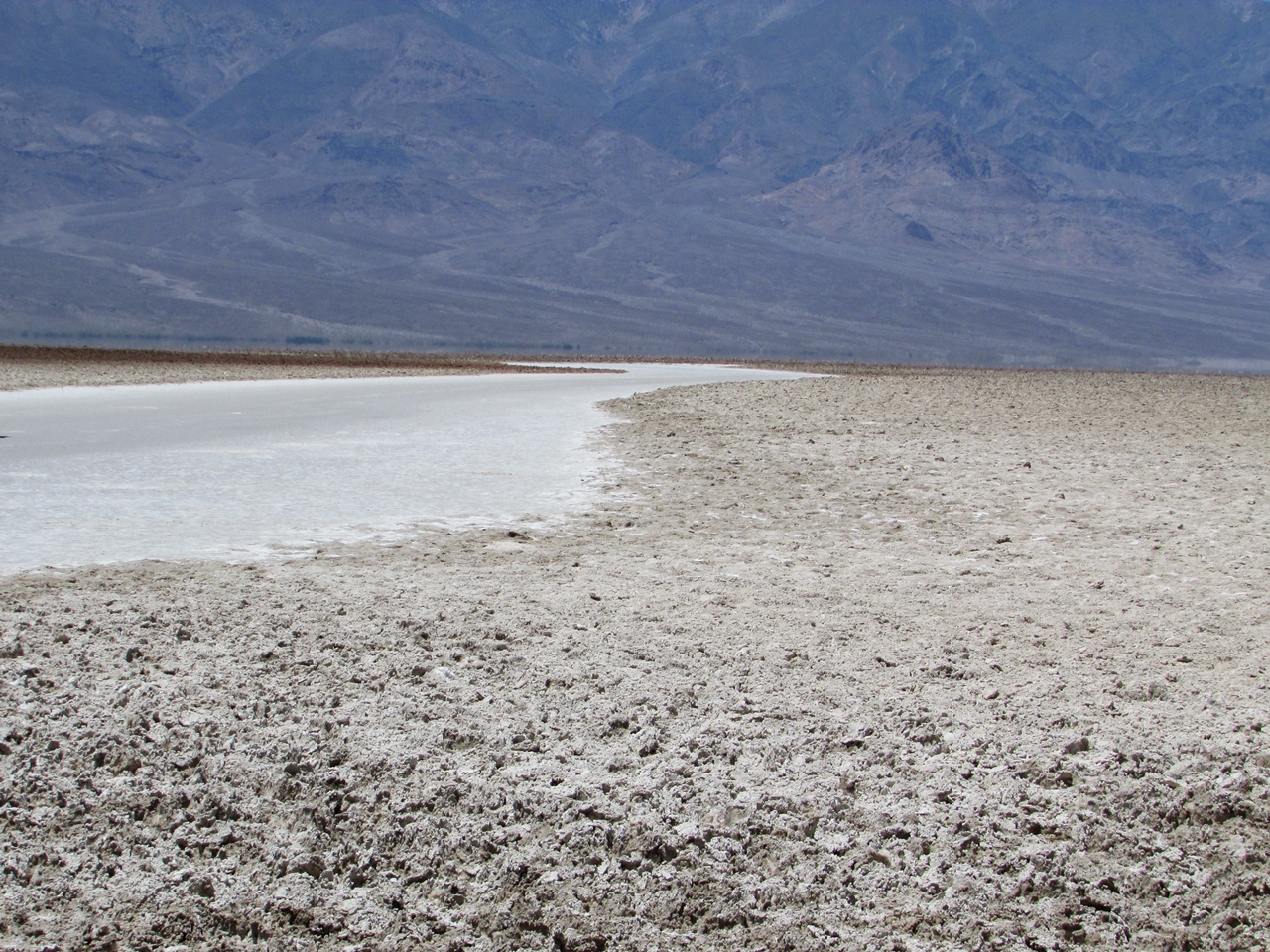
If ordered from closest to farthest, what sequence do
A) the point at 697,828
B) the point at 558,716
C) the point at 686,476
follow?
the point at 697,828 → the point at 558,716 → the point at 686,476

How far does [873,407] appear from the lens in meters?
17.1

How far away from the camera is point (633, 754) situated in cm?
333

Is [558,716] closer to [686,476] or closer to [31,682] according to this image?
[31,682]

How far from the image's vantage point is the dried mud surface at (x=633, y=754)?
8.80 ft

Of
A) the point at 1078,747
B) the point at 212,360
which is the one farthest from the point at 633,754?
the point at 212,360

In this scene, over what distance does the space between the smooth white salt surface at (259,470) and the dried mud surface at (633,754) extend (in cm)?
84

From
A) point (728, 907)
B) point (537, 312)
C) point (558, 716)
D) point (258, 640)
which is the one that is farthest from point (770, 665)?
point (537, 312)

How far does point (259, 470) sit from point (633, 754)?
6.14m

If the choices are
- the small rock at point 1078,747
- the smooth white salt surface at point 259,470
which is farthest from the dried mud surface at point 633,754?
the smooth white salt surface at point 259,470

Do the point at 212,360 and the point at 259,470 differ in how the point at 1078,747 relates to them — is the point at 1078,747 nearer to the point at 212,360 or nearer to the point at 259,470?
the point at 259,470

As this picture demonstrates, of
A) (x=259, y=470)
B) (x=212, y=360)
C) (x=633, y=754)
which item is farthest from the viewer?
(x=212, y=360)

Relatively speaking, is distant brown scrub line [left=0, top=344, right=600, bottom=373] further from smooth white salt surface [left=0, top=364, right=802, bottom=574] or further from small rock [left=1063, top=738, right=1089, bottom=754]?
small rock [left=1063, top=738, right=1089, bottom=754]

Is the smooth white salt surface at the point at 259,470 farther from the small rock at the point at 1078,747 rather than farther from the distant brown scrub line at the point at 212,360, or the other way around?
the distant brown scrub line at the point at 212,360

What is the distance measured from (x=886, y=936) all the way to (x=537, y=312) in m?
119
